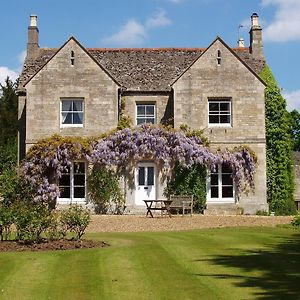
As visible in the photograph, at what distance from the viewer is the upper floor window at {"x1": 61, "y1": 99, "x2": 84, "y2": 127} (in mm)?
30219

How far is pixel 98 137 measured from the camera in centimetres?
2972

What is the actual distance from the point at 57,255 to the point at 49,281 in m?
3.11

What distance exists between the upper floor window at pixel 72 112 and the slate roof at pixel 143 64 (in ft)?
7.77

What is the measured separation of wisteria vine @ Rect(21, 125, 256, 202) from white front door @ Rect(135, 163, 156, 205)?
50 cm

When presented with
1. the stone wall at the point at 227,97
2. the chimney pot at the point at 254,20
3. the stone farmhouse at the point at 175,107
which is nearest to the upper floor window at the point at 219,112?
the stone farmhouse at the point at 175,107

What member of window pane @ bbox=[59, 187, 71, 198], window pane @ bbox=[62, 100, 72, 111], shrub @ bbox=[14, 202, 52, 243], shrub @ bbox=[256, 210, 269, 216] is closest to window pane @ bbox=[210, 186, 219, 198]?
shrub @ bbox=[256, 210, 269, 216]

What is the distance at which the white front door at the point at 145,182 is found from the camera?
29.7m

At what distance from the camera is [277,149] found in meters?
31.9

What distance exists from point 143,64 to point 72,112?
5.42 metres

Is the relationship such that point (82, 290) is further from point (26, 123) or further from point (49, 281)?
point (26, 123)

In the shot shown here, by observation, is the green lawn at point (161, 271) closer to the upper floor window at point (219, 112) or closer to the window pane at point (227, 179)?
the window pane at point (227, 179)

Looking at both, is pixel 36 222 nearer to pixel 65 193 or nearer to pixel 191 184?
pixel 65 193

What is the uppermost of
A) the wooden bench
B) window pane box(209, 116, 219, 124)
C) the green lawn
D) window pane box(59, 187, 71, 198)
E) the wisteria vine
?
window pane box(209, 116, 219, 124)

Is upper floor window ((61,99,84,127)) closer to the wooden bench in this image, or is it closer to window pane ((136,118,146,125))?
window pane ((136,118,146,125))
